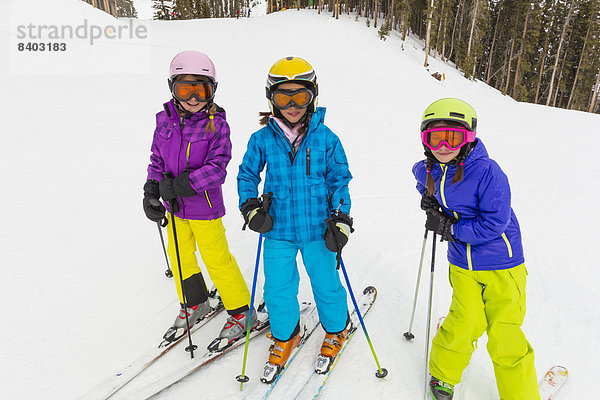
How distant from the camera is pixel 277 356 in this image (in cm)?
278

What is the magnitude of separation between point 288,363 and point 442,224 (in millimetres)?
1692

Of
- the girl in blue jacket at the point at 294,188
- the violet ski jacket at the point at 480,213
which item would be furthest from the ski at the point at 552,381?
the girl in blue jacket at the point at 294,188

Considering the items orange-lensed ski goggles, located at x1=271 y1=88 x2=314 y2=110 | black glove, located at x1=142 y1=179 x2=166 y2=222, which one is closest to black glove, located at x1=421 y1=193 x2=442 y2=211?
orange-lensed ski goggles, located at x1=271 y1=88 x2=314 y2=110

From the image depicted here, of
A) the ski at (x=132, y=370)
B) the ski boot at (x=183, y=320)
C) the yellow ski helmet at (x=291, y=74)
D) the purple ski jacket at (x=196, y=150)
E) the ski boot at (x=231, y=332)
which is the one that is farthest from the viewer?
the ski boot at (x=183, y=320)

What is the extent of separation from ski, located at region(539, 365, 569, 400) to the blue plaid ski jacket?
197cm

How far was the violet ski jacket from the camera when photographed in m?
2.11

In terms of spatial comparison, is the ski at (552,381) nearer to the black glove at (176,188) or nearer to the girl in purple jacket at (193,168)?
the girl in purple jacket at (193,168)

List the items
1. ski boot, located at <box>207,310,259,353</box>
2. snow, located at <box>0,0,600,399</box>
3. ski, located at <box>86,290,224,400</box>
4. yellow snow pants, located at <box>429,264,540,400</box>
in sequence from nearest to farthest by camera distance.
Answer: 1. yellow snow pants, located at <box>429,264,540,400</box>
2. ski, located at <box>86,290,224,400</box>
3. snow, located at <box>0,0,600,399</box>
4. ski boot, located at <box>207,310,259,353</box>

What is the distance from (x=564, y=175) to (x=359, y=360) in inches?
279

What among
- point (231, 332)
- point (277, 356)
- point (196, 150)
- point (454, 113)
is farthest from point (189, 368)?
point (454, 113)

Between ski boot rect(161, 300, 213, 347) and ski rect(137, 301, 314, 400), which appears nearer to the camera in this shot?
ski rect(137, 301, 314, 400)

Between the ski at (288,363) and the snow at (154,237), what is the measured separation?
0.08 metres

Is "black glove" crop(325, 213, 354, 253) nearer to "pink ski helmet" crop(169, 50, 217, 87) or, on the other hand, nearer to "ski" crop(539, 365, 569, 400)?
"pink ski helmet" crop(169, 50, 217, 87)

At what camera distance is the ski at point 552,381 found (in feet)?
8.11
